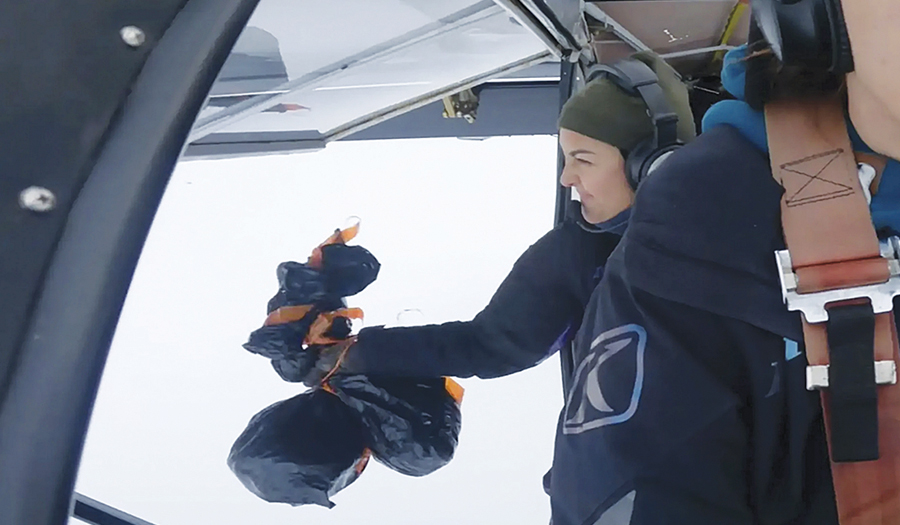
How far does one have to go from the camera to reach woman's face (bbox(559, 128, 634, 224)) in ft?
3.33

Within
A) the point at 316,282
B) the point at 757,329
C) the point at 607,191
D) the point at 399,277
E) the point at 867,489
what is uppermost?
the point at 399,277

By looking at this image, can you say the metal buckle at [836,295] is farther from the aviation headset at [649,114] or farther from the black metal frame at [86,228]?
the aviation headset at [649,114]

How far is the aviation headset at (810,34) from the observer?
1.35ft

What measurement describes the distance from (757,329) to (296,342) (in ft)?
2.06

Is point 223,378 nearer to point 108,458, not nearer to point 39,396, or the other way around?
point 108,458

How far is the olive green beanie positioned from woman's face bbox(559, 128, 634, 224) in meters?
0.01

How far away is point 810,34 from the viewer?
0.42 m

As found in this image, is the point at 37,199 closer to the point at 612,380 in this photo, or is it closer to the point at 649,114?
the point at 612,380

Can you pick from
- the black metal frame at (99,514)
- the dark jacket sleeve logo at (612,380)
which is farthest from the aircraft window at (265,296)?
the dark jacket sleeve logo at (612,380)

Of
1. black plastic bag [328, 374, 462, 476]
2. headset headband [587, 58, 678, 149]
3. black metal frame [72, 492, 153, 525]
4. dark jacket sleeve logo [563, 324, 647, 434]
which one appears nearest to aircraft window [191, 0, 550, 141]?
headset headband [587, 58, 678, 149]

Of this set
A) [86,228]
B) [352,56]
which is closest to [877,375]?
[86,228]

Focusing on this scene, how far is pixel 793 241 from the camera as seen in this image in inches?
17.9

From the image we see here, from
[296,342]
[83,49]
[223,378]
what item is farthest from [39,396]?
[223,378]

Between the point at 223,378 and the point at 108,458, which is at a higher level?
the point at 223,378
